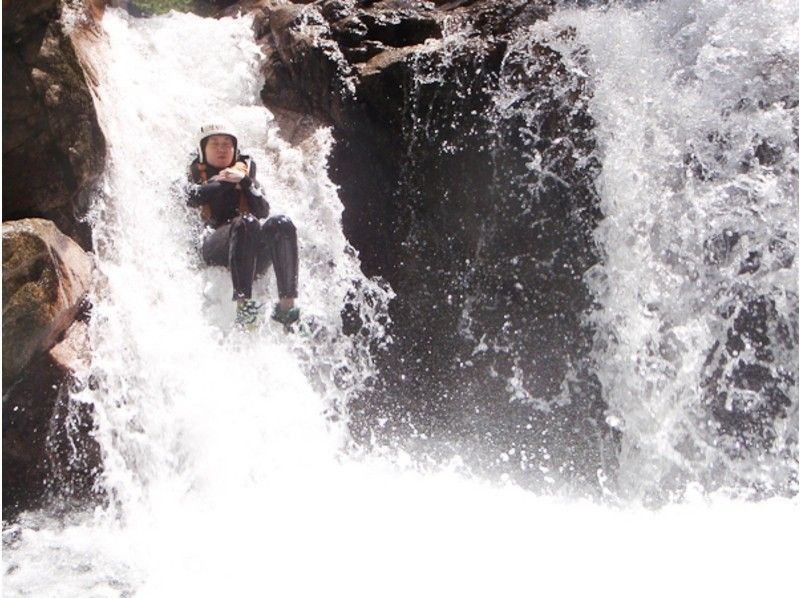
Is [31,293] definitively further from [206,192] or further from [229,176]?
[229,176]

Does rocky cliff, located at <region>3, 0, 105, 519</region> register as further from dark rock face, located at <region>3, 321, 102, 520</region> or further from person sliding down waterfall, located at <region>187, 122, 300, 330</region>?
person sliding down waterfall, located at <region>187, 122, 300, 330</region>

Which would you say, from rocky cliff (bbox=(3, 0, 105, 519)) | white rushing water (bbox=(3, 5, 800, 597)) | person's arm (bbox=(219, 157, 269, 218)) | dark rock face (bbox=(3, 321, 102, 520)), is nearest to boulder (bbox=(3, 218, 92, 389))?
rocky cliff (bbox=(3, 0, 105, 519))

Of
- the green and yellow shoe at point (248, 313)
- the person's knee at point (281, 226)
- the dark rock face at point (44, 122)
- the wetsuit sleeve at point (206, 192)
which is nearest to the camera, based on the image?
the dark rock face at point (44, 122)

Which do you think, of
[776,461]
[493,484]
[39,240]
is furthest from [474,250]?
[39,240]

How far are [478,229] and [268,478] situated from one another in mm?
2829

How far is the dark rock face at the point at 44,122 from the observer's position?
193 inches

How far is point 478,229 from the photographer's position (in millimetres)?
6320

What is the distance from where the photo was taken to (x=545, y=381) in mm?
6113

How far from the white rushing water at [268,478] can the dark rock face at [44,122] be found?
314mm

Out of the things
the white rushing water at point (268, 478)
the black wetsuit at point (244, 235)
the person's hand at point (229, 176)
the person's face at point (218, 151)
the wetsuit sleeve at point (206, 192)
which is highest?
the person's face at point (218, 151)

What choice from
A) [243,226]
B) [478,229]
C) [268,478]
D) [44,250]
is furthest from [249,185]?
[268,478]

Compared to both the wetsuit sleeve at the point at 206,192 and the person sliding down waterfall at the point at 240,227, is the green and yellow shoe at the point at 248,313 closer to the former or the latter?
the person sliding down waterfall at the point at 240,227

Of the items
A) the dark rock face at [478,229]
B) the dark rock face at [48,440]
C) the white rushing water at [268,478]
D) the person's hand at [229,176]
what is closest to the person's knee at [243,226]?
the person's hand at [229,176]

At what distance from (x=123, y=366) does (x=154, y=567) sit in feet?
5.13
